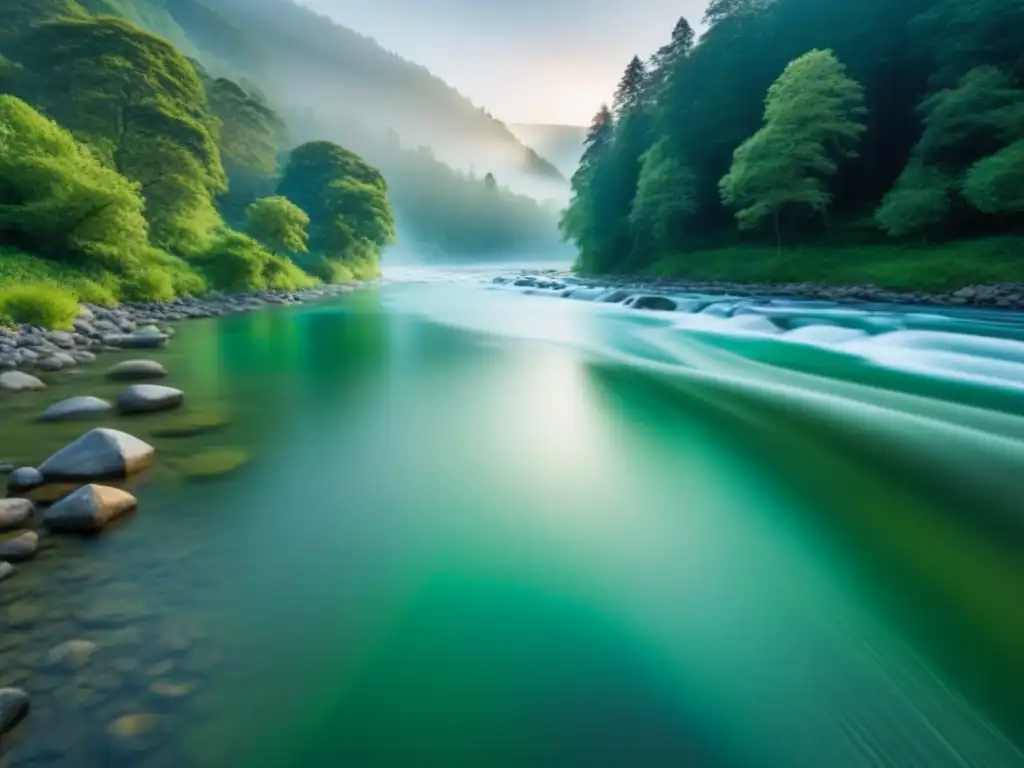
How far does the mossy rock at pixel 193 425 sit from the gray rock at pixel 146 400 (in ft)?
1.77

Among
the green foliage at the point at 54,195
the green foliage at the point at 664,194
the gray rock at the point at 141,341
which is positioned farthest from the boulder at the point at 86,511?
the green foliage at the point at 664,194

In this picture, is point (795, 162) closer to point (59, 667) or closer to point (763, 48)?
point (763, 48)

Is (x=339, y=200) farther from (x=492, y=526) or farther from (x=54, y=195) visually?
(x=492, y=526)

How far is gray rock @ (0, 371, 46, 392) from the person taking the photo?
31.1ft

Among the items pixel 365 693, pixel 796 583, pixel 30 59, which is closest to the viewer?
pixel 365 693

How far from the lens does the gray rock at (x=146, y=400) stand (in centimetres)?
874

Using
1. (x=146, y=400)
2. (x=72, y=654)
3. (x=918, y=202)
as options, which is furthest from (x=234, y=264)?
(x=918, y=202)

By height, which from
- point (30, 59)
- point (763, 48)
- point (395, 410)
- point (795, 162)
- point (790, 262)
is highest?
point (763, 48)

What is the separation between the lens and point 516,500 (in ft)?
20.6

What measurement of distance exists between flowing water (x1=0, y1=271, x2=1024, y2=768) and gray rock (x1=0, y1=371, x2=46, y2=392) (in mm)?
1308

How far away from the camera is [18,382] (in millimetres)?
9633

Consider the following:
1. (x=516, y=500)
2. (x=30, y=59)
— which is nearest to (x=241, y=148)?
(x=30, y=59)

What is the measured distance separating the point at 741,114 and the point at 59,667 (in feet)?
181

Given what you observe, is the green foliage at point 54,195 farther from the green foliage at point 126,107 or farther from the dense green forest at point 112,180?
the green foliage at point 126,107
